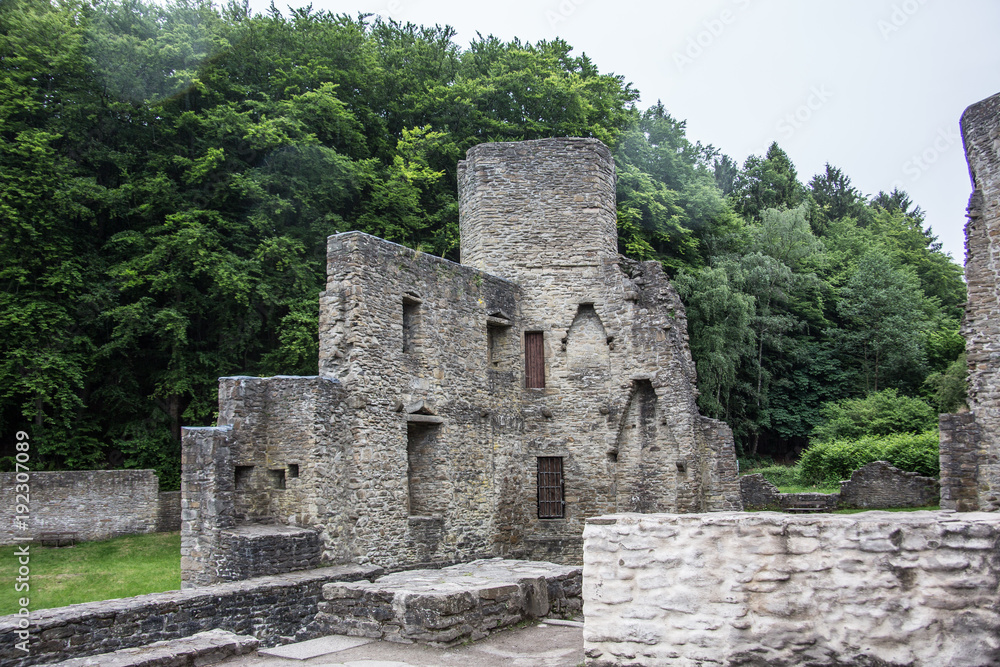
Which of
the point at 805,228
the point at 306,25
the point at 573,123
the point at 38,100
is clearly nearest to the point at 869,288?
the point at 805,228

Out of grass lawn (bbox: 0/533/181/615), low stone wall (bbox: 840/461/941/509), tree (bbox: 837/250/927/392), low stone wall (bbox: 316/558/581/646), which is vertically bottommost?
grass lawn (bbox: 0/533/181/615)

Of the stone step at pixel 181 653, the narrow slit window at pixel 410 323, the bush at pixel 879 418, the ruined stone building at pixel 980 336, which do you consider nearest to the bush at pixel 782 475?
the bush at pixel 879 418

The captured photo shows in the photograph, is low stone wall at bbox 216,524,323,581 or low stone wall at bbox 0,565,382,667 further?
low stone wall at bbox 216,524,323,581

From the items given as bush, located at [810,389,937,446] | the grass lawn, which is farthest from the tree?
the grass lawn

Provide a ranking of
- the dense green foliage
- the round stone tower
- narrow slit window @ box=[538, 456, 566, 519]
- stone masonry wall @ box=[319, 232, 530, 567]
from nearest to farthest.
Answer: stone masonry wall @ box=[319, 232, 530, 567], narrow slit window @ box=[538, 456, 566, 519], the round stone tower, the dense green foliage

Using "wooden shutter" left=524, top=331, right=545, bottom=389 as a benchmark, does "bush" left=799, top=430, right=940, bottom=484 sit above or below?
below

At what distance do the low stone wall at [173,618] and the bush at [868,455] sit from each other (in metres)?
20.0

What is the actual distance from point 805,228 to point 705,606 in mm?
38941

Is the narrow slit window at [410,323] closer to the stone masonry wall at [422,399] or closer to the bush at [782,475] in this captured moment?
the stone masonry wall at [422,399]

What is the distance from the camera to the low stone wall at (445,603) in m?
8.17

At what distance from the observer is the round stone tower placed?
17359 millimetres

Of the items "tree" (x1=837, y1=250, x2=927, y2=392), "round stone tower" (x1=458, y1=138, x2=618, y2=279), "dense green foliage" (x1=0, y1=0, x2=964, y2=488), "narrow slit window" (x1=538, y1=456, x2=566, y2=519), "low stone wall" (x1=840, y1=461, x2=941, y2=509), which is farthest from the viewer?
"tree" (x1=837, y1=250, x2=927, y2=392)

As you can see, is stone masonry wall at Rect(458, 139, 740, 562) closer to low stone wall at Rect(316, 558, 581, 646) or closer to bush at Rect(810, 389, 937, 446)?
low stone wall at Rect(316, 558, 581, 646)

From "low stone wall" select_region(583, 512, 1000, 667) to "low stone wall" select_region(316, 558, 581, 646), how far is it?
9.21ft
